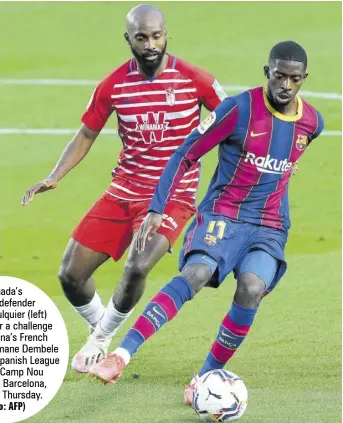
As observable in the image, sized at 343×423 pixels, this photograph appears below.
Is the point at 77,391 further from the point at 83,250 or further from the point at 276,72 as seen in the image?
the point at 276,72

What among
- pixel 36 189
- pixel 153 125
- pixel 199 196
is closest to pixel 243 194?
pixel 153 125

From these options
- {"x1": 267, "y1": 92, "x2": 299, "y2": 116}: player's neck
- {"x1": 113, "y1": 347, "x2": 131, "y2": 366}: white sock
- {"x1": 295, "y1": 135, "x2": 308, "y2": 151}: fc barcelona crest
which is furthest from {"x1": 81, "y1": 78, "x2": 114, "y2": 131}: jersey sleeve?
{"x1": 113, "y1": 347, "x2": 131, "y2": 366}: white sock

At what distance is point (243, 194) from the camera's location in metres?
8.56

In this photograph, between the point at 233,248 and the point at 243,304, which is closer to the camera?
the point at 243,304

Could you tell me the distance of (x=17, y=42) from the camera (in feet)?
76.4

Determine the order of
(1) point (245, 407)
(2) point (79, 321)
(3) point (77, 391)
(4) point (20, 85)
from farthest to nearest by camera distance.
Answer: (4) point (20, 85), (2) point (79, 321), (3) point (77, 391), (1) point (245, 407)

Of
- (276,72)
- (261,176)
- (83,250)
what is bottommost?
(83,250)

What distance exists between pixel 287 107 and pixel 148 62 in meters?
1.22

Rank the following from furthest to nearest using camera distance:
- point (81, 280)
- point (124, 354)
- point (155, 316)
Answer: point (81, 280) → point (155, 316) → point (124, 354)

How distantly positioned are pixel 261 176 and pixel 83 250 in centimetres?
169

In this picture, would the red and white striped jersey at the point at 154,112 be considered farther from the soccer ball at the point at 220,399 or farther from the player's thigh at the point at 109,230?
the soccer ball at the point at 220,399

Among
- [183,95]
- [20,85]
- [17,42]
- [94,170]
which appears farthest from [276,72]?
[17,42]

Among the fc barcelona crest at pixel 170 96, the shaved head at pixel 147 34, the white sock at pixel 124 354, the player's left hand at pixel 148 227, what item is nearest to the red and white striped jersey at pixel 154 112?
the fc barcelona crest at pixel 170 96

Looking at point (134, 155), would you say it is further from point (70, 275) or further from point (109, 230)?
point (70, 275)
